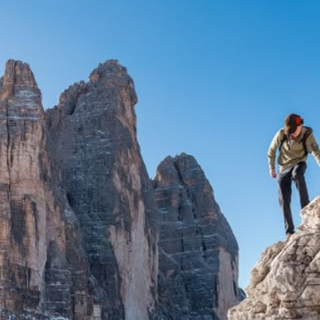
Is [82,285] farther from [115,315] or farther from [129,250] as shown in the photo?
[129,250]

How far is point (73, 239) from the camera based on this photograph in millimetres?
93438

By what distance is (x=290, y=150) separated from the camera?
11641 mm

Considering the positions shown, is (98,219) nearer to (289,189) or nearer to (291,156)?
(289,189)

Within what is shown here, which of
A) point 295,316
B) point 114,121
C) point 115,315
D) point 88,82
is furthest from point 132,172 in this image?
point 295,316

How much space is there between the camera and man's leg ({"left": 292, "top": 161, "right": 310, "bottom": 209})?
1172cm

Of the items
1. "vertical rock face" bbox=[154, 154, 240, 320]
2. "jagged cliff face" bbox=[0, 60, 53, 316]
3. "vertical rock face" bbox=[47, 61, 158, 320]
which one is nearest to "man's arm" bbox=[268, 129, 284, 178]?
"jagged cliff face" bbox=[0, 60, 53, 316]

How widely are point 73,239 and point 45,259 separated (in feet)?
21.1

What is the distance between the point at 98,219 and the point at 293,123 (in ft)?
305

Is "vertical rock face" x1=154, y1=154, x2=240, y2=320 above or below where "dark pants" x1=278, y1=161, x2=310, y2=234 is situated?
above

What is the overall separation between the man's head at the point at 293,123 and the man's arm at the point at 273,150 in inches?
8.7

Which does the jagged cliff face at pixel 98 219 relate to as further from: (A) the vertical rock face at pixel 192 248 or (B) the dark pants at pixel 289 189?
(B) the dark pants at pixel 289 189

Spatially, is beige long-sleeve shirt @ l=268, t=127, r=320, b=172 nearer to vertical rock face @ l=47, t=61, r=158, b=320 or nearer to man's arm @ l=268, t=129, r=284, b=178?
man's arm @ l=268, t=129, r=284, b=178

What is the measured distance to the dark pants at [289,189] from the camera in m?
11.7

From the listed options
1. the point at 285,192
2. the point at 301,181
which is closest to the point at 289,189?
the point at 285,192
